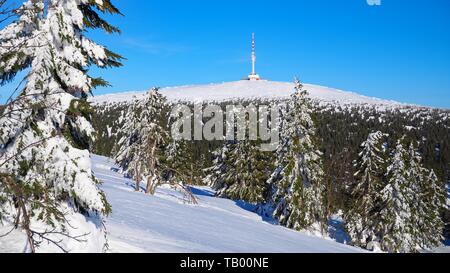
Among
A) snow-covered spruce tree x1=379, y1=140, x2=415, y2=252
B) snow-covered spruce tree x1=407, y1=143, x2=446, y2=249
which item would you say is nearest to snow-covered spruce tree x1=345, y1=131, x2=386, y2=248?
snow-covered spruce tree x1=379, y1=140, x2=415, y2=252

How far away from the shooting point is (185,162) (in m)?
54.6

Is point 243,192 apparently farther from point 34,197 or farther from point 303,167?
point 34,197

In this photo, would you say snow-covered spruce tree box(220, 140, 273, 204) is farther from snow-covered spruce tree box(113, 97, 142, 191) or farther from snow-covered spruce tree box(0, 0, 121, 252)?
snow-covered spruce tree box(0, 0, 121, 252)

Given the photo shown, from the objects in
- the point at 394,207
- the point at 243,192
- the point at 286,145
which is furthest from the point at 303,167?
the point at 243,192

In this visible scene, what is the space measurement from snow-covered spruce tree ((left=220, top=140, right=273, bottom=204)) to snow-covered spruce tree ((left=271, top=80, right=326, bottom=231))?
34.6 ft

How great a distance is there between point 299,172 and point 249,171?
515 inches

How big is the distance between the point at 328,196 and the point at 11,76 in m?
31.2

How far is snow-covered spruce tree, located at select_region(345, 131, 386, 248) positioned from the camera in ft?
124

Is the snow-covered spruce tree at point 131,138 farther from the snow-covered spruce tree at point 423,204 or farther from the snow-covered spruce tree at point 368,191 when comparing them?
the snow-covered spruce tree at point 423,204

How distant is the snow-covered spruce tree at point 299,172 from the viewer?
3117 centimetres

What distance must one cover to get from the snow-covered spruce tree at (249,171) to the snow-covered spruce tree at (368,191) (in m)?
9.47

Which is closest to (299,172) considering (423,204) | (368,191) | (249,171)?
(368,191)

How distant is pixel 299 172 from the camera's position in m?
32.1

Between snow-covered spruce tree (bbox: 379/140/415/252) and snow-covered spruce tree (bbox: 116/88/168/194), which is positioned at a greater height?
snow-covered spruce tree (bbox: 116/88/168/194)
